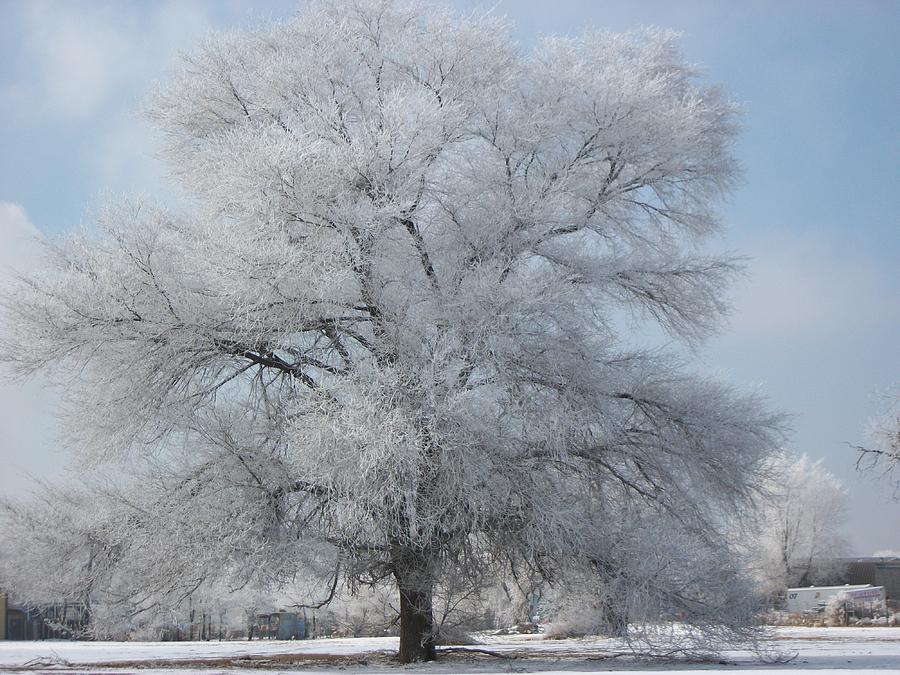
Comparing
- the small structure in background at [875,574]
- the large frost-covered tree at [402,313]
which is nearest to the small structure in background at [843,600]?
the small structure in background at [875,574]

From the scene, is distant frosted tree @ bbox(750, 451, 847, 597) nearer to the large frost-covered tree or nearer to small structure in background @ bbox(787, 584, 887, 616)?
small structure in background @ bbox(787, 584, 887, 616)

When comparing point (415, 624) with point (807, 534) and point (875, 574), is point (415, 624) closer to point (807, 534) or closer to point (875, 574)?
point (807, 534)

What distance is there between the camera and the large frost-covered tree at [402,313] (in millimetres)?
13125

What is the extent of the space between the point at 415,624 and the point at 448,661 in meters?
0.71

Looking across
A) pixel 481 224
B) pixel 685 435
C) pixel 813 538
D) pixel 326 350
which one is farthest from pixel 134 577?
pixel 813 538

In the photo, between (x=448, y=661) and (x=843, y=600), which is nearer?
(x=448, y=661)

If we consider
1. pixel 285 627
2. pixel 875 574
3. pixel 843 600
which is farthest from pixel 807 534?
pixel 285 627

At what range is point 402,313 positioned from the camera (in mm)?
13828

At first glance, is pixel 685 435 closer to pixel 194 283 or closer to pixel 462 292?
pixel 462 292

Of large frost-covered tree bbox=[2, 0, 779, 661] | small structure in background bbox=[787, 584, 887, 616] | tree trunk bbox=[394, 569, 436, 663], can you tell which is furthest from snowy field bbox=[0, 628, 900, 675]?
small structure in background bbox=[787, 584, 887, 616]

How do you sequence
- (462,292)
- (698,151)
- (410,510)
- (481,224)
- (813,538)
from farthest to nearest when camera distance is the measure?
1. (813,538)
2. (698,151)
3. (481,224)
4. (462,292)
5. (410,510)

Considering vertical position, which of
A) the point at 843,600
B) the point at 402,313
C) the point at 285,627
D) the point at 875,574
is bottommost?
the point at 285,627

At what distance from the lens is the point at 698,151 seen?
55.4 feet

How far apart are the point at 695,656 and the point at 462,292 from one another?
19.2 ft
